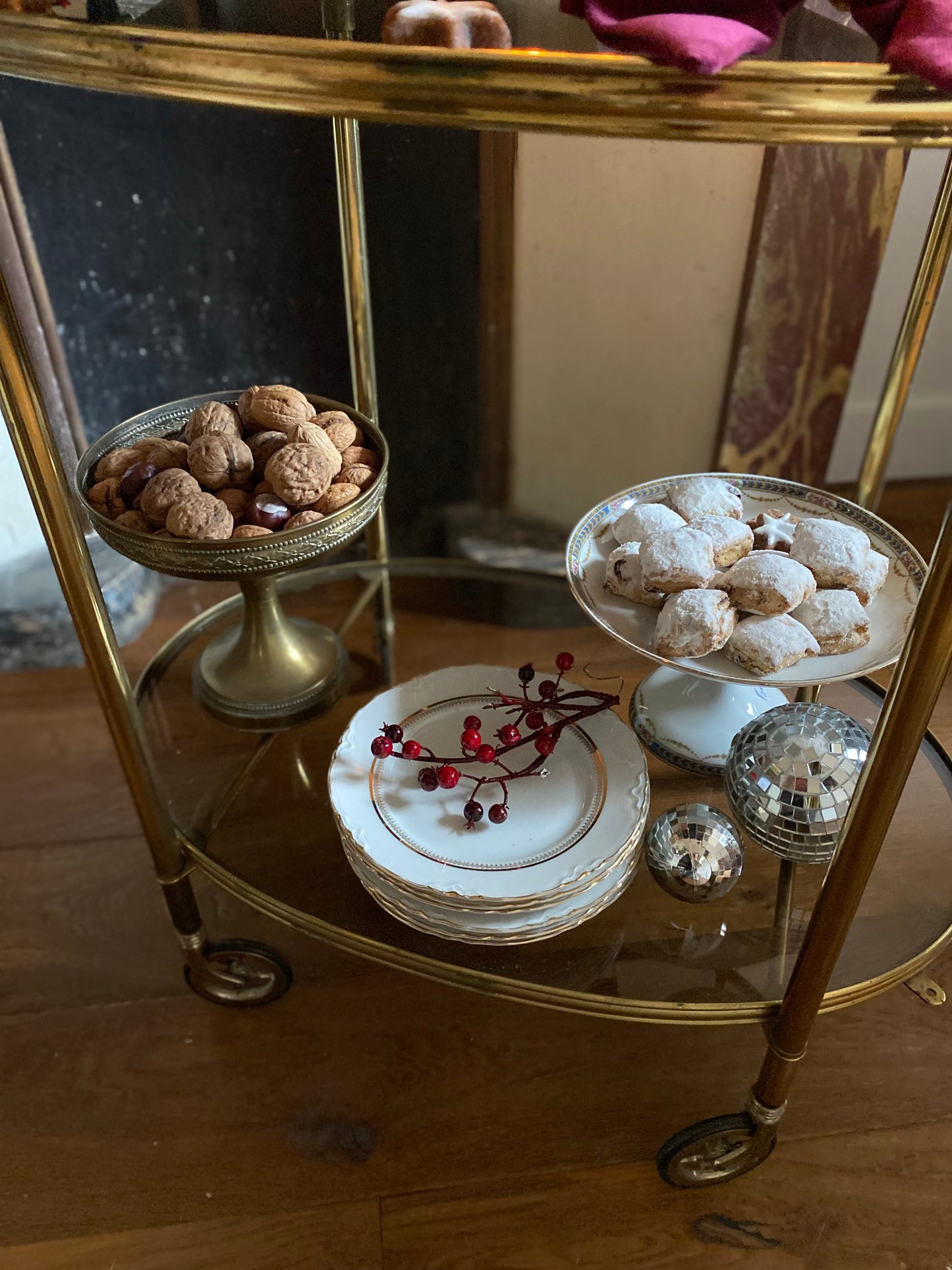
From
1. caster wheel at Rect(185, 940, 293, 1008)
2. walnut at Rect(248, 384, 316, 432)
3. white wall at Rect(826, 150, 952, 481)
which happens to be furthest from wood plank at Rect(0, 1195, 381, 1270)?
white wall at Rect(826, 150, 952, 481)

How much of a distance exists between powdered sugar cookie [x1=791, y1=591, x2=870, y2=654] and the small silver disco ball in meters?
0.13

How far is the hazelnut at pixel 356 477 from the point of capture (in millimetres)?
654

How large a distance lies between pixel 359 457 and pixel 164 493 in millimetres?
137

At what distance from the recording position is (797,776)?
0.58 metres

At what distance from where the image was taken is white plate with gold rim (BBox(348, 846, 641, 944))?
578 millimetres

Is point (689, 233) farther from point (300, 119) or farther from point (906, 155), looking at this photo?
point (300, 119)

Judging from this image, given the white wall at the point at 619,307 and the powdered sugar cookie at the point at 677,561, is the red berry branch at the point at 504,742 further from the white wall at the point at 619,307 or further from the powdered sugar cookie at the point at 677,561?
the white wall at the point at 619,307

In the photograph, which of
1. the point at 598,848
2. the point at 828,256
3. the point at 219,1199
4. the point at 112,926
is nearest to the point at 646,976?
the point at 598,848

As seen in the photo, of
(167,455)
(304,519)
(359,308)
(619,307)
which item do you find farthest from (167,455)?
(619,307)

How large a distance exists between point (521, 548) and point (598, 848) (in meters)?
0.57

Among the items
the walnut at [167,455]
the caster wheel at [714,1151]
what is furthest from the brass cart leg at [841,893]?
the walnut at [167,455]

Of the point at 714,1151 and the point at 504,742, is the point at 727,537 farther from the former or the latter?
the point at 714,1151

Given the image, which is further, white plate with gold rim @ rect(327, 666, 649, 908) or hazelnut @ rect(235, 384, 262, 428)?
hazelnut @ rect(235, 384, 262, 428)

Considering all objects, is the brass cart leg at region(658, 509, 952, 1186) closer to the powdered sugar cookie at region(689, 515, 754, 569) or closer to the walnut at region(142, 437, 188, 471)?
the powdered sugar cookie at region(689, 515, 754, 569)
